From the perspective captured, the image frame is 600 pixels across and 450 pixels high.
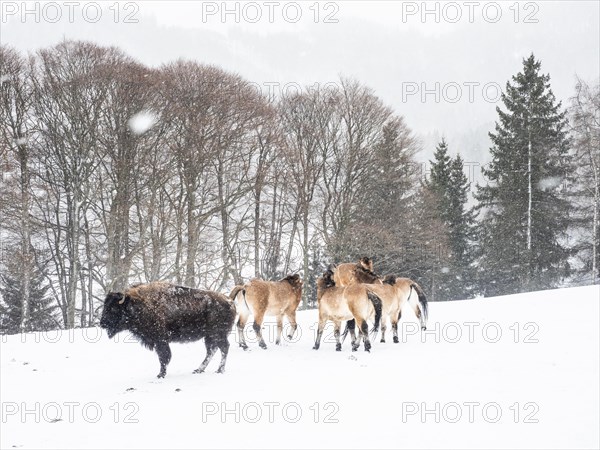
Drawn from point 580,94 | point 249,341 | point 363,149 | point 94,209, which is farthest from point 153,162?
point 580,94

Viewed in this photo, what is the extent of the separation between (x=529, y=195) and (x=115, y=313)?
31.3 metres

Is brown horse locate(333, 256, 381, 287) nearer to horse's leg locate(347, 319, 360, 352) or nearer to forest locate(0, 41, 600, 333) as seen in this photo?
horse's leg locate(347, 319, 360, 352)

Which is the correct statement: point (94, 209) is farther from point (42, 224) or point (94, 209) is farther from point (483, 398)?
point (483, 398)

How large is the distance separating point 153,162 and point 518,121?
2505 centimetres

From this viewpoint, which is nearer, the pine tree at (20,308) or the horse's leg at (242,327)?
the horse's leg at (242,327)

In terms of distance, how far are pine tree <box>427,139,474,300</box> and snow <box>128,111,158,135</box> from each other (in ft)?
66.1

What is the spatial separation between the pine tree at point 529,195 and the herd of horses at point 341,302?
24.2m

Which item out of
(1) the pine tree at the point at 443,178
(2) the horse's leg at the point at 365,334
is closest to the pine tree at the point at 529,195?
(1) the pine tree at the point at 443,178

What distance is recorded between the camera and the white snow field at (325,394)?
5.13 metres

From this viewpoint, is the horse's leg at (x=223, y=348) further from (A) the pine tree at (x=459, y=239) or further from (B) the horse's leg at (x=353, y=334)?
(A) the pine tree at (x=459, y=239)

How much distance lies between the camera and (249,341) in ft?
37.0

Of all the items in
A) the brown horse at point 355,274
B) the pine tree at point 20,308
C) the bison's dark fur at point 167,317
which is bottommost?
the pine tree at point 20,308

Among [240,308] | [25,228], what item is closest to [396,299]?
[240,308]

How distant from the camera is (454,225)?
41.1 m
